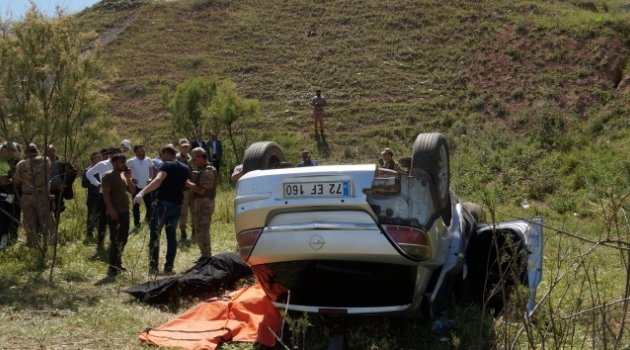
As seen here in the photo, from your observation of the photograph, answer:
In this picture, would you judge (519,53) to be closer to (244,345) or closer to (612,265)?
(612,265)

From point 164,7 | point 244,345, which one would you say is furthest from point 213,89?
point 164,7

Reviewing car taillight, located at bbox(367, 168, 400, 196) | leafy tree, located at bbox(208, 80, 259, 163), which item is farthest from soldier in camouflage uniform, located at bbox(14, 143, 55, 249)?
leafy tree, located at bbox(208, 80, 259, 163)

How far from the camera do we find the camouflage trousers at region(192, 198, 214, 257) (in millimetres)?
9078

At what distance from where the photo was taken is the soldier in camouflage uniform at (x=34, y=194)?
359 inches

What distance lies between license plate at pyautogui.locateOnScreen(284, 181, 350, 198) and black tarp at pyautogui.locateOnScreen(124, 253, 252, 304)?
8.03 feet

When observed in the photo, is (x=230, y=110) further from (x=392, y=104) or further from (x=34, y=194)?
(x=34, y=194)

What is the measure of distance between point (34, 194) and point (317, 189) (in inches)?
223

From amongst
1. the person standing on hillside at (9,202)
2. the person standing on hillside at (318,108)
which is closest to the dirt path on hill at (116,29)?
the person standing on hillside at (318,108)

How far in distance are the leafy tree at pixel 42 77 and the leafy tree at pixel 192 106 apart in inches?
623

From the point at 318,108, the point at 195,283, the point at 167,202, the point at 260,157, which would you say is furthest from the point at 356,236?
the point at 318,108

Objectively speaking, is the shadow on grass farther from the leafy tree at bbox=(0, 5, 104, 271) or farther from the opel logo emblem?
the opel logo emblem

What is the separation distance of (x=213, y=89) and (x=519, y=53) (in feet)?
43.9

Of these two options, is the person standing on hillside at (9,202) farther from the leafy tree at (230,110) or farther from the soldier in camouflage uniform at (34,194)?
the leafy tree at (230,110)

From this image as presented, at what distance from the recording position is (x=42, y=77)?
870cm
